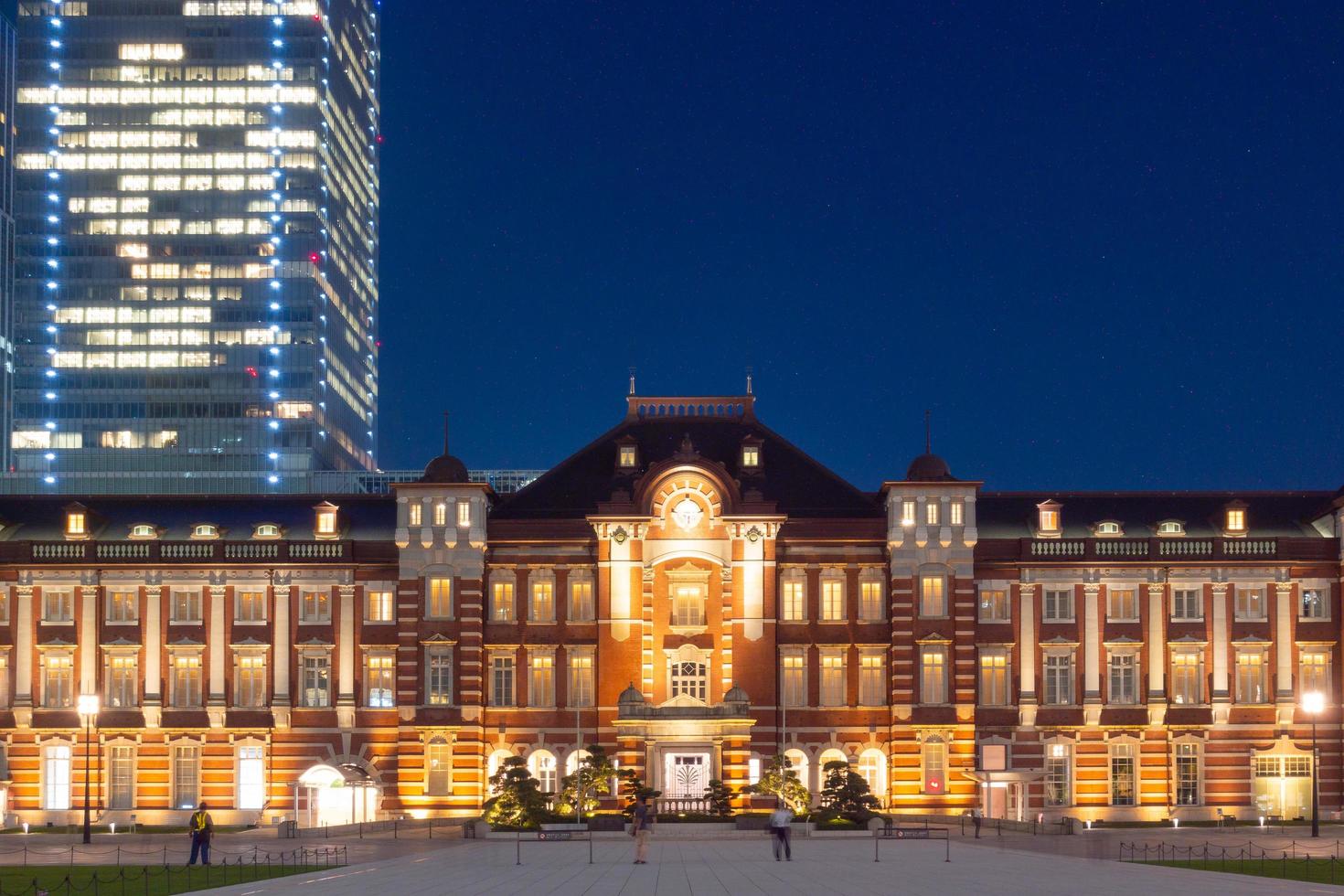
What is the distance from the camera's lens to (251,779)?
266 ft

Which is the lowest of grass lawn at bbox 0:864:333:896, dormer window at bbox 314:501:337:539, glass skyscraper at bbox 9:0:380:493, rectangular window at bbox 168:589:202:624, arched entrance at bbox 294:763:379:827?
arched entrance at bbox 294:763:379:827

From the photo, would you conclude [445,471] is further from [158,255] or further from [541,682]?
[158,255]

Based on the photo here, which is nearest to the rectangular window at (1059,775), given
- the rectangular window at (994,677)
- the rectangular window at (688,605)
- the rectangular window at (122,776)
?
the rectangular window at (994,677)

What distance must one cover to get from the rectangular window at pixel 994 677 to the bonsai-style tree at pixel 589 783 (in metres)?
17.3

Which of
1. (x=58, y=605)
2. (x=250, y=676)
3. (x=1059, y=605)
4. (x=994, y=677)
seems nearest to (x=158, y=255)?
(x=58, y=605)

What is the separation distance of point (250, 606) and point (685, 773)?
21.1 meters

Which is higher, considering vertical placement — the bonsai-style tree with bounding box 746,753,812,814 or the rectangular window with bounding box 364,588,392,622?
the rectangular window with bounding box 364,588,392,622

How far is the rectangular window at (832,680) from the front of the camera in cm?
8125

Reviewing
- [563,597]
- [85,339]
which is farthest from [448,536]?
[85,339]

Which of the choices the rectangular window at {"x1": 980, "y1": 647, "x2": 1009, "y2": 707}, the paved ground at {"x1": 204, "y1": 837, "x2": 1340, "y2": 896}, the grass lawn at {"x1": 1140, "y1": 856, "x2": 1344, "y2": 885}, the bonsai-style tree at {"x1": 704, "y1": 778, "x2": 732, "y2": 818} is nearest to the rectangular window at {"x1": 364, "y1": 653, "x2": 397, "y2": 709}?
the bonsai-style tree at {"x1": 704, "y1": 778, "x2": 732, "y2": 818}

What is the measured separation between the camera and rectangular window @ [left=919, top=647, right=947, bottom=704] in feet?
263

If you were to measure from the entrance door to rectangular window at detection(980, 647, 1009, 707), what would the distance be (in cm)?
1291

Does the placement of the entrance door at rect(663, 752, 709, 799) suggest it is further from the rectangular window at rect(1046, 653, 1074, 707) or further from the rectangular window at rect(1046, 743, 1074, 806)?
the rectangular window at rect(1046, 653, 1074, 707)

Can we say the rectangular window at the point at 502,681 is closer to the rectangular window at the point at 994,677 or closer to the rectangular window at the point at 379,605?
the rectangular window at the point at 379,605
